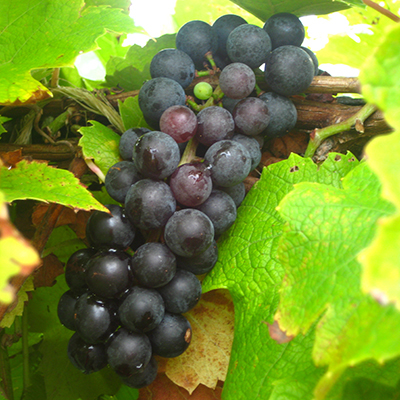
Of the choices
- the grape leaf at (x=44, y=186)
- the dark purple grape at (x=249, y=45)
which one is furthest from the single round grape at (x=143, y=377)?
A: the dark purple grape at (x=249, y=45)

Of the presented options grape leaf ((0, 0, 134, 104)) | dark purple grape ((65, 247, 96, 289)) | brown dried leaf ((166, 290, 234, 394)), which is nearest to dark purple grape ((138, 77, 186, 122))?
grape leaf ((0, 0, 134, 104))

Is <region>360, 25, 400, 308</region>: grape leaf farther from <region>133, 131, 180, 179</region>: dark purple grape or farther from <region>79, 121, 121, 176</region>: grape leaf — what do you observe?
<region>79, 121, 121, 176</region>: grape leaf

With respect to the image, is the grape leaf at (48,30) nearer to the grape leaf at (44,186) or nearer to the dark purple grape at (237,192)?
the grape leaf at (44,186)

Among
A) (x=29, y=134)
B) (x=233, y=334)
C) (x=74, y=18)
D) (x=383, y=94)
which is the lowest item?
(x=233, y=334)

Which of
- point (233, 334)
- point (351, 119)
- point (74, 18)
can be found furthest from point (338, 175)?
point (74, 18)

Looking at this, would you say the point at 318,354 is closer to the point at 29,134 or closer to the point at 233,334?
the point at 233,334

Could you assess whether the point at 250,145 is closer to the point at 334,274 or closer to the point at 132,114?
the point at 132,114
